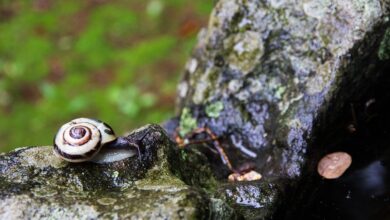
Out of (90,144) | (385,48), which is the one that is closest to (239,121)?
(385,48)

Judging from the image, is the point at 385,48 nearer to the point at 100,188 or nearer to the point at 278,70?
the point at 278,70

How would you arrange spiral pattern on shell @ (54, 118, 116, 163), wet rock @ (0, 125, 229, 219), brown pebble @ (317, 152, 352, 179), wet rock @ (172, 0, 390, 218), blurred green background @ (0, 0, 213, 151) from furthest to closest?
1. blurred green background @ (0, 0, 213, 151)
2. wet rock @ (172, 0, 390, 218)
3. brown pebble @ (317, 152, 352, 179)
4. spiral pattern on shell @ (54, 118, 116, 163)
5. wet rock @ (0, 125, 229, 219)

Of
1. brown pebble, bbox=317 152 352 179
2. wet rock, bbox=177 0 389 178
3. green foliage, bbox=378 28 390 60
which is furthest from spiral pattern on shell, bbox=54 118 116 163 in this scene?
green foliage, bbox=378 28 390 60

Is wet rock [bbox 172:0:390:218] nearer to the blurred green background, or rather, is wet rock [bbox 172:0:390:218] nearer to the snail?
the snail

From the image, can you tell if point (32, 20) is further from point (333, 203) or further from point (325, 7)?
point (333, 203)

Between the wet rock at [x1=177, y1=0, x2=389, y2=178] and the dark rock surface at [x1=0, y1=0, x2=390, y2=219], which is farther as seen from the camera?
the wet rock at [x1=177, y1=0, x2=389, y2=178]
